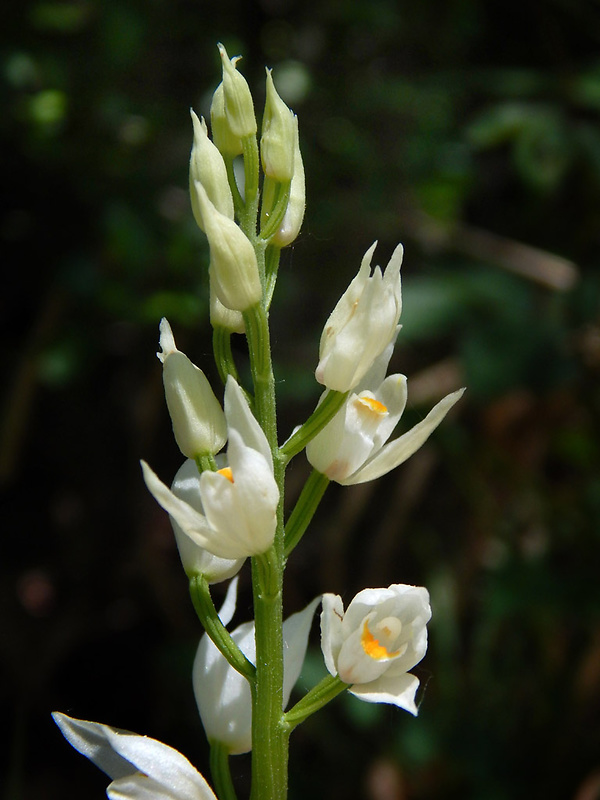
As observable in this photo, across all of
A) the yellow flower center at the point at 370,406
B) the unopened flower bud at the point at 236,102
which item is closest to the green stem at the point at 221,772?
the yellow flower center at the point at 370,406

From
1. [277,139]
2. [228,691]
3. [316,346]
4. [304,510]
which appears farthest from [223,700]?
[316,346]

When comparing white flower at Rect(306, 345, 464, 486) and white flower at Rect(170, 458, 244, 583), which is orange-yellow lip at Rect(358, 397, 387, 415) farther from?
white flower at Rect(170, 458, 244, 583)

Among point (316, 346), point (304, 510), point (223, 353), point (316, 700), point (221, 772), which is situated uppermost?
point (223, 353)

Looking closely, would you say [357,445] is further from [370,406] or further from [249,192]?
[249,192]

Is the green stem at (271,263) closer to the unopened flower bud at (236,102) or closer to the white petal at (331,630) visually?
the unopened flower bud at (236,102)

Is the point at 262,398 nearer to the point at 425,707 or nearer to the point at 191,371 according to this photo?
the point at 191,371
